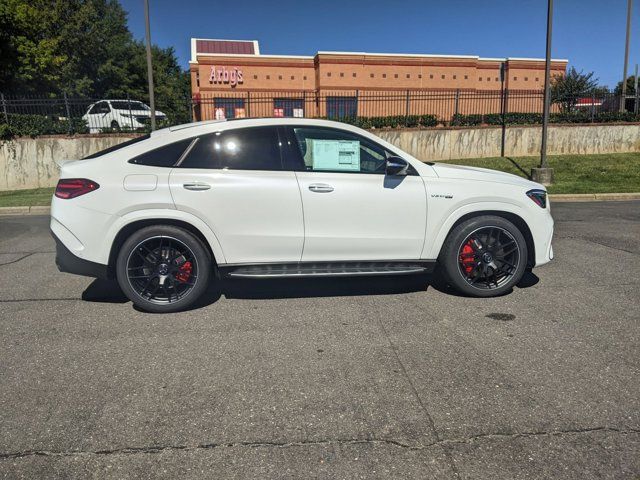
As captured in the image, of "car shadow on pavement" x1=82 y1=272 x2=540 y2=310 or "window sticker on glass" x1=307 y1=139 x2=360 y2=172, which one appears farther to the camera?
"car shadow on pavement" x1=82 y1=272 x2=540 y2=310

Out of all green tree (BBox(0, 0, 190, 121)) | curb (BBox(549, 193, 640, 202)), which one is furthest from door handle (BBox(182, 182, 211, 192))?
green tree (BBox(0, 0, 190, 121))

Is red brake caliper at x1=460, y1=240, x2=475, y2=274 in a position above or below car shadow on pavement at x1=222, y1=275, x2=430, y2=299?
above

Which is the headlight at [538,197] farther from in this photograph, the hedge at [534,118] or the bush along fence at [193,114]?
the hedge at [534,118]

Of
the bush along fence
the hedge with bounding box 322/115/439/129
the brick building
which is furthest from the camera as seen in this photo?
the brick building

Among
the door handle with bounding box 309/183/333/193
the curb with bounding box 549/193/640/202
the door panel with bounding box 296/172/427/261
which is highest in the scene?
the door handle with bounding box 309/183/333/193

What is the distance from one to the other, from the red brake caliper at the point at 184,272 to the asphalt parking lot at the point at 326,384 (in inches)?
12.8

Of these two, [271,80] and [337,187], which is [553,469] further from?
[271,80]

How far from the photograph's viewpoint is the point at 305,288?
211 inches

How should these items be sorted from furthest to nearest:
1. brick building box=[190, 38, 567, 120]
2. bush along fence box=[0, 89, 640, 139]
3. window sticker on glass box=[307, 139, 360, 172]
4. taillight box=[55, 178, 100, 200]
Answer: brick building box=[190, 38, 567, 120] → bush along fence box=[0, 89, 640, 139] → window sticker on glass box=[307, 139, 360, 172] → taillight box=[55, 178, 100, 200]

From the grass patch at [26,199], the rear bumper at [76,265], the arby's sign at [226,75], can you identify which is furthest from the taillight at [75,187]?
the arby's sign at [226,75]

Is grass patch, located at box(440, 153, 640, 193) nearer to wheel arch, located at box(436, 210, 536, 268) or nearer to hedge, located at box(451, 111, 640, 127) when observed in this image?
hedge, located at box(451, 111, 640, 127)

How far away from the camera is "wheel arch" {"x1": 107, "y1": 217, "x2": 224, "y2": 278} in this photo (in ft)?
14.7

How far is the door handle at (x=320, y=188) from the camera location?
15.0 feet

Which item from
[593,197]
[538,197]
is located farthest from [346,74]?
[538,197]
